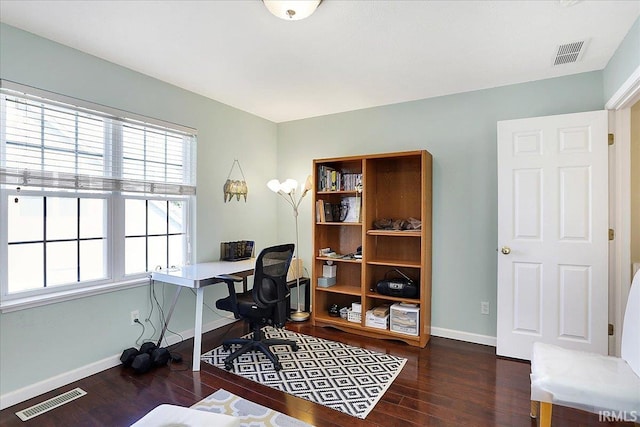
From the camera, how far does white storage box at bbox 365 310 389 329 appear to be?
3264 millimetres

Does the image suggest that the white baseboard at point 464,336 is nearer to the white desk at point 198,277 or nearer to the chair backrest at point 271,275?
the chair backrest at point 271,275

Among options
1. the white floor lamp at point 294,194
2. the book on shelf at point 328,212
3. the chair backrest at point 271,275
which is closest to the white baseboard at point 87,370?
the white floor lamp at point 294,194

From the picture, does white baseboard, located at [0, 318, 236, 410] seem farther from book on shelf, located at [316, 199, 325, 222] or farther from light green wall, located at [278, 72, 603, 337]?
light green wall, located at [278, 72, 603, 337]

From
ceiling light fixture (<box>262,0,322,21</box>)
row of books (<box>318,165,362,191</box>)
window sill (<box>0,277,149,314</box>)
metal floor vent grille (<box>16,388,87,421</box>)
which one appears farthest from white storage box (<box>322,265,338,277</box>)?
ceiling light fixture (<box>262,0,322,21</box>)

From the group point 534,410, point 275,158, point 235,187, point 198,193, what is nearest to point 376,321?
point 534,410

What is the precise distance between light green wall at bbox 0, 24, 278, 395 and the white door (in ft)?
8.72

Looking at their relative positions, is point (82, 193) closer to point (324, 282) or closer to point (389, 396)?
point (324, 282)

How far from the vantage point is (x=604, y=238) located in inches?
99.9

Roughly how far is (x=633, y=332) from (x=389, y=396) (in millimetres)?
1424

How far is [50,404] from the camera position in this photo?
2143mm

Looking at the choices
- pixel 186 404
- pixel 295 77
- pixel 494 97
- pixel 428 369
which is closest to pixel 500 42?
pixel 494 97

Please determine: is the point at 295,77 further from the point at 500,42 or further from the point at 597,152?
the point at 597,152

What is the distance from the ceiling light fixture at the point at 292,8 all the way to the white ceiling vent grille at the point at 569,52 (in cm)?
182

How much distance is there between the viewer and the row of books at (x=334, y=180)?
361 centimetres
